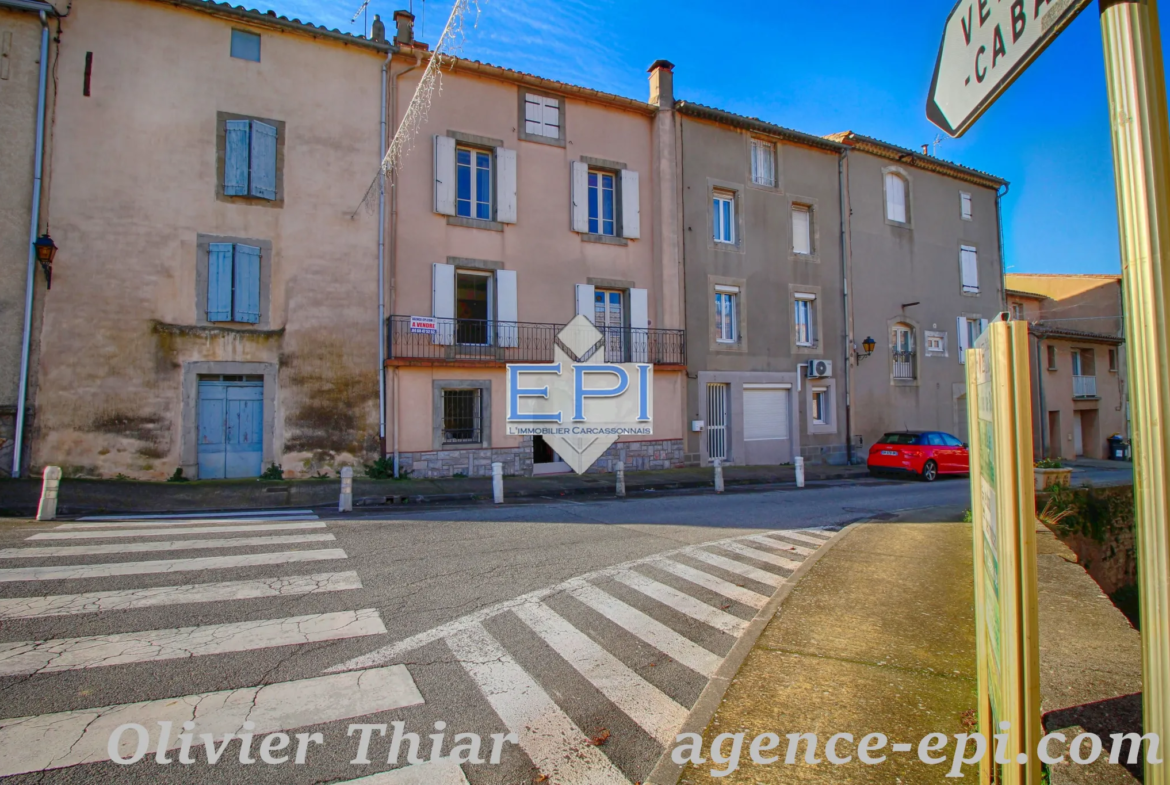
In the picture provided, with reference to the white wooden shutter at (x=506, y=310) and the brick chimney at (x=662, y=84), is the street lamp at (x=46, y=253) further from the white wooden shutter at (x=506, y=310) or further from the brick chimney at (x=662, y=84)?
the brick chimney at (x=662, y=84)

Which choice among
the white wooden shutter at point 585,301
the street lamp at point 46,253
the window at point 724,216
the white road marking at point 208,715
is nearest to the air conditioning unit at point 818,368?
the window at point 724,216

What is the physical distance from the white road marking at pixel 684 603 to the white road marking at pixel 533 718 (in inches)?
66.6

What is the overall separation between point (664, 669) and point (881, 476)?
1628cm

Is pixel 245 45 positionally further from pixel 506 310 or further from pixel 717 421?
pixel 717 421

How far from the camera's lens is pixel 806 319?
20812 millimetres

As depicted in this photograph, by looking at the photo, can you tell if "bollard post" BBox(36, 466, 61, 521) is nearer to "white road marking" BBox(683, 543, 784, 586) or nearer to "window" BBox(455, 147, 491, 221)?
"white road marking" BBox(683, 543, 784, 586)

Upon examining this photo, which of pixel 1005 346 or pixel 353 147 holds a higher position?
pixel 353 147

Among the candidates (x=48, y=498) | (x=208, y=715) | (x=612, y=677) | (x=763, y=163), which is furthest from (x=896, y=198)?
(x=208, y=715)

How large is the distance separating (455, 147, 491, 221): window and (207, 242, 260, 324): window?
16.6ft

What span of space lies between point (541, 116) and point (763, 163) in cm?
776

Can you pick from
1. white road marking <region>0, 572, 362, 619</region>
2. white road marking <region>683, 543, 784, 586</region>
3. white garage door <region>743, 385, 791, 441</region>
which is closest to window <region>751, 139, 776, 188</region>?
white garage door <region>743, 385, 791, 441</region>

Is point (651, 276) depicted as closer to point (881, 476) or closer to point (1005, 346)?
point (881, 476)

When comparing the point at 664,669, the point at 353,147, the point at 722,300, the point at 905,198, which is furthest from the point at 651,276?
the point at 664,669

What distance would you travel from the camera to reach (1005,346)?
1.46 meters
